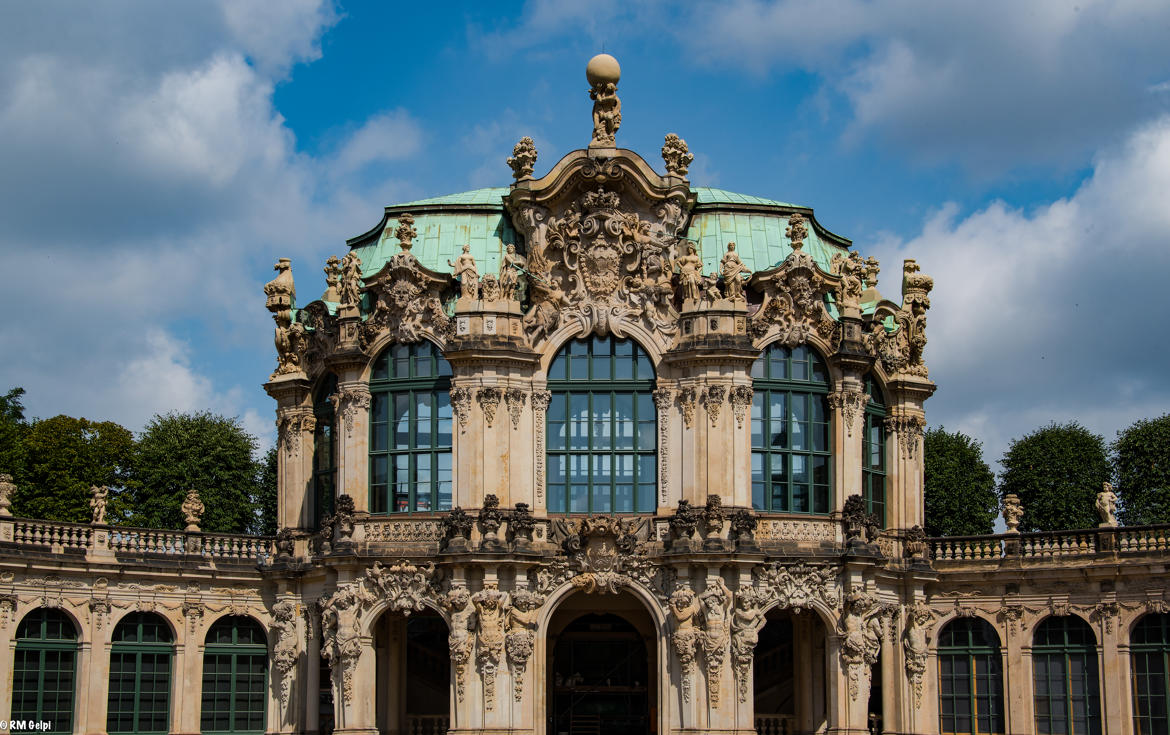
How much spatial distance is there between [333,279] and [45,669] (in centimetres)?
1314

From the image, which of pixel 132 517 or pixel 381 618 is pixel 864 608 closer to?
pixel 381 618

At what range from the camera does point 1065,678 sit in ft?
149

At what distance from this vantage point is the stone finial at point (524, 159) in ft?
149

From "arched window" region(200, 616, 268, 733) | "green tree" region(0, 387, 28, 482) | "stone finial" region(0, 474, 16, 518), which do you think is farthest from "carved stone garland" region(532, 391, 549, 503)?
"green tree" region(0, 387, 28, 482)

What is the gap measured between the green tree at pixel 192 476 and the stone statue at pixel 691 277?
92.3ft

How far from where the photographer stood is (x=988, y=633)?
46.9 metres

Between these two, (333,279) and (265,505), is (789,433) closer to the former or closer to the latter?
(333,279)

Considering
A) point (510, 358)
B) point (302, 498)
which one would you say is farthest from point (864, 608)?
point (302, 498)

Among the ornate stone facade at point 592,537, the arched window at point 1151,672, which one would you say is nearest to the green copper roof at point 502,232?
the ornate stone facade at point 592,537

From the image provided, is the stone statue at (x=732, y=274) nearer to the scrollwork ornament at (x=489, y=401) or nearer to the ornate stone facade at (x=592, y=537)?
the ornate stone facade at (x=592, y=537)

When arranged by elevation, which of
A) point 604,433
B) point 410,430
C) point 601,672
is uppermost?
point 410,430

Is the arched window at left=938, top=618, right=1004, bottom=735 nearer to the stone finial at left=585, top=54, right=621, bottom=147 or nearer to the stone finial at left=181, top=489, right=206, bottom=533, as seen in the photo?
the stone finial at left=585, top=54, right=621, bottom=147

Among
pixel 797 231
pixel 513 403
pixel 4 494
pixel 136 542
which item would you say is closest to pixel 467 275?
pixel 513 403

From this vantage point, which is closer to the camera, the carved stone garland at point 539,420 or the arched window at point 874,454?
the carved stone garland at point 539,420
